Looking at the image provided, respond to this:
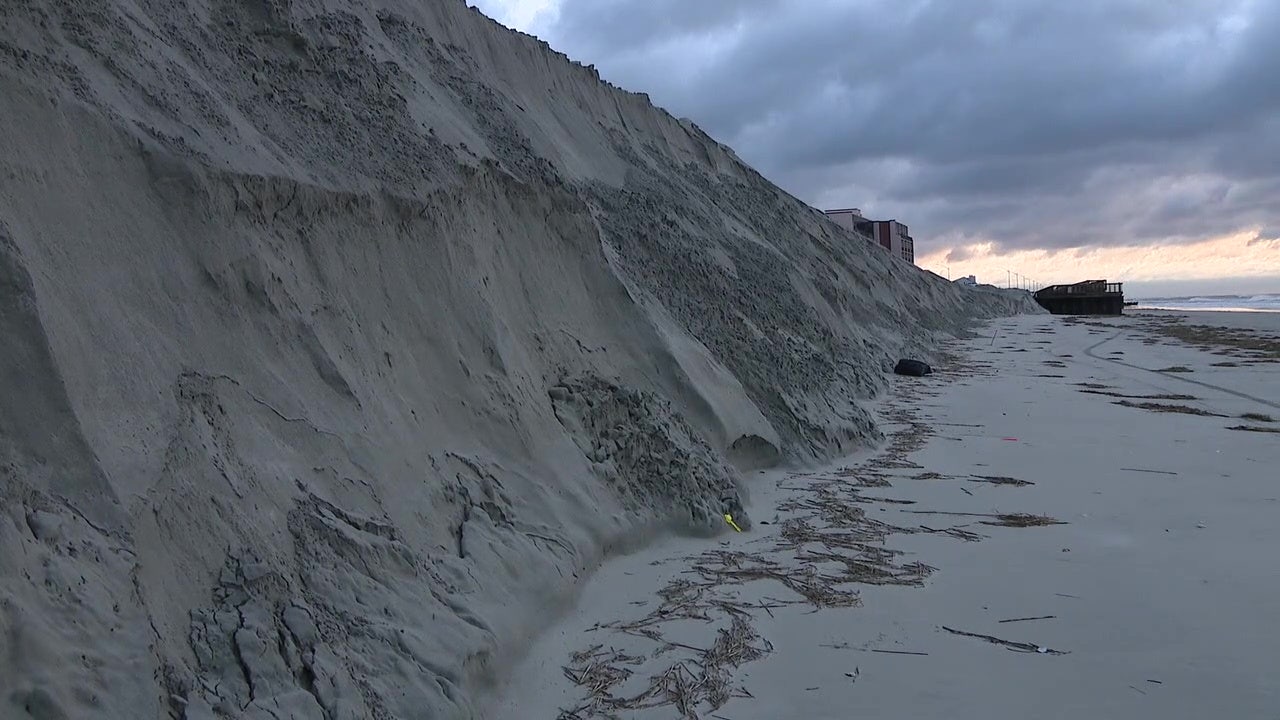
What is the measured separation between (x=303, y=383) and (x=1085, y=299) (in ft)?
241

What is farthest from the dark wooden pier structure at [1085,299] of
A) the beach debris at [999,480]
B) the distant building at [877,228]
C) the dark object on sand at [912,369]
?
the beach debris at [999,480]

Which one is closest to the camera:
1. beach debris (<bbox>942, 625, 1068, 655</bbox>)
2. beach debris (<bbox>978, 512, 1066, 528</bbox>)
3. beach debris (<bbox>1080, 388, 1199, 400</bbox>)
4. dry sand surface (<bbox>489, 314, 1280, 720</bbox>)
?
dry sand surface (<bbox>489, 314, 1280, 720</bbox>)

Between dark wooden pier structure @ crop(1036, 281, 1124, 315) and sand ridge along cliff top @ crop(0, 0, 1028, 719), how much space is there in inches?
2568

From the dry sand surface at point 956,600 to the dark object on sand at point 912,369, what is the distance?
8.37 meters

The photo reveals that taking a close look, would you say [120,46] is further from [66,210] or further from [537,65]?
[537,65]

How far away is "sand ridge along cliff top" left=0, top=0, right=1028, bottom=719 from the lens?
10.2 ft

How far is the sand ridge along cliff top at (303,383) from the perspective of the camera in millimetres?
3098

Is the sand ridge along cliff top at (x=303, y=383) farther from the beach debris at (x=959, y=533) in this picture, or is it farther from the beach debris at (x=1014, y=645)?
the beach debris at (x=1014, y=645)

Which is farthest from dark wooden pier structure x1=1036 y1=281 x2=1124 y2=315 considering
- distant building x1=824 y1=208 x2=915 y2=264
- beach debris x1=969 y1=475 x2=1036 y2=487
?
beach debris x1=969 y1=475 x2=1036 y2=487

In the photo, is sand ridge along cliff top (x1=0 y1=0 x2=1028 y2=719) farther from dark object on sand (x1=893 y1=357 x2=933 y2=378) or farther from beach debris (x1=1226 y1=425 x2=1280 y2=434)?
dark object on sand (x1=893 y1=357 x2=933 y2=378)

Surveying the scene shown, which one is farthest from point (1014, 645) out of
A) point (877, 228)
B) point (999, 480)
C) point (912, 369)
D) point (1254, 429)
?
point (877, 228)

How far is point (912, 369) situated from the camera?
59.3ft

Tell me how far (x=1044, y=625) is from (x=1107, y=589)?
29.4 inches

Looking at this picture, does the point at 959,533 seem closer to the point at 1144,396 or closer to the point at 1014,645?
the point at 1014,645
